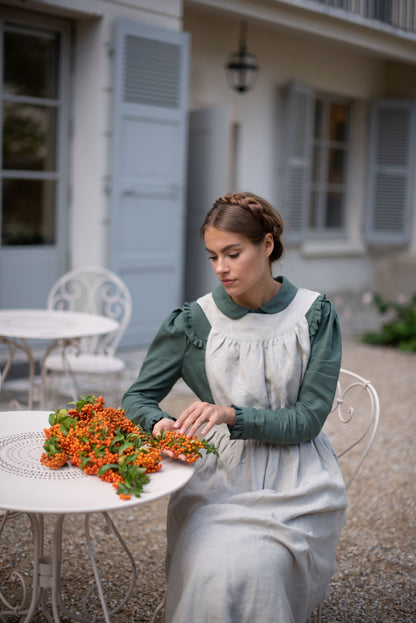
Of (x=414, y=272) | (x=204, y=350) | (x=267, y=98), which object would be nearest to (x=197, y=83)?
(x=267, y=98)

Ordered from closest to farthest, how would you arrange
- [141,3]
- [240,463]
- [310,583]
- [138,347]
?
[310,583]
[240,463]
[141,3]
[138,347]

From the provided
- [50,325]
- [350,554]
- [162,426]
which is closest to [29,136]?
[50,325]

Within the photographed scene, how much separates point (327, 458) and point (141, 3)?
4824 mm

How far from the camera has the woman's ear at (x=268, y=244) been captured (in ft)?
6.10

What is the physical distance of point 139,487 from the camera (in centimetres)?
149

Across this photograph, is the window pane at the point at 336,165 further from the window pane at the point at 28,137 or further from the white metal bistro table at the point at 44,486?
the white metal bistro table at the point at 44,486

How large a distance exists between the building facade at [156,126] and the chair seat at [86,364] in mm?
1833

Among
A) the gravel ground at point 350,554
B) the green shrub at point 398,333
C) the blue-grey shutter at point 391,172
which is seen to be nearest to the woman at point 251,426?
the gravel ground at point 350,554

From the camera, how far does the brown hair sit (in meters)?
1.80

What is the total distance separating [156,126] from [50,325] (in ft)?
9.66

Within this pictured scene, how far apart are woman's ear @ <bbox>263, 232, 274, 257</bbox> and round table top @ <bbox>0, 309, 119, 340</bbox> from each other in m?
1.58

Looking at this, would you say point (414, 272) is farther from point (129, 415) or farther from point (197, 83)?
point (129, 415)

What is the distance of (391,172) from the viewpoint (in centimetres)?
938

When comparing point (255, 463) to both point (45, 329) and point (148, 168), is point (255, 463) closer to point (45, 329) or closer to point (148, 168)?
point (45, 329)
